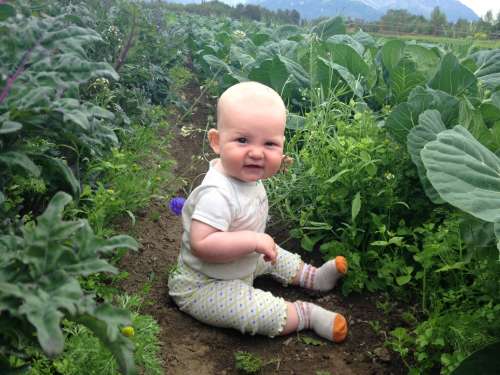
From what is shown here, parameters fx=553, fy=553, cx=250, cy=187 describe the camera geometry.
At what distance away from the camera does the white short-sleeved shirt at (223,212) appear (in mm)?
2158

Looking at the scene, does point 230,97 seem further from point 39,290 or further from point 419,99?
point 39,290

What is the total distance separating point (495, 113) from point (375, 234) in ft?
2.75

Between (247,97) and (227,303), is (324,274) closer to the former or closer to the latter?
(227,303)

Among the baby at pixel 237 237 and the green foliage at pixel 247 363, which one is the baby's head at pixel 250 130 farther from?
the green foliage at pixel 247 363

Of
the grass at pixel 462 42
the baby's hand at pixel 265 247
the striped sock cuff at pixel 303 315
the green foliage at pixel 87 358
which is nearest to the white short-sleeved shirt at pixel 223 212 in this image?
the baby's hand at pixel 265 247

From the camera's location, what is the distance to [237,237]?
2127mm

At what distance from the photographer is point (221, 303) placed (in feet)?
7.14

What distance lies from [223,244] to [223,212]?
0.13 m

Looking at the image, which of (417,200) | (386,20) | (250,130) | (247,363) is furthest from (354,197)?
(386,20)

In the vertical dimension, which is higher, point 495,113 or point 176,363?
point 495,113

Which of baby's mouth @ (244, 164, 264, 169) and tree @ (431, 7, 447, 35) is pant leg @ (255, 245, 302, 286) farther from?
tree @ (431, 7, 447, 35)

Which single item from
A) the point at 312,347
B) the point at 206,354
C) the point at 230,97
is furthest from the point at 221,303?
the point at 230,97

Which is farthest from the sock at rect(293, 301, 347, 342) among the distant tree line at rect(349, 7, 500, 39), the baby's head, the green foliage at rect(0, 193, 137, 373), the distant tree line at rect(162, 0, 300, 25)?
the distant tree line at rect(162, 0, 300, 25)

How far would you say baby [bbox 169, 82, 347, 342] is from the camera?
2131 millimetres
